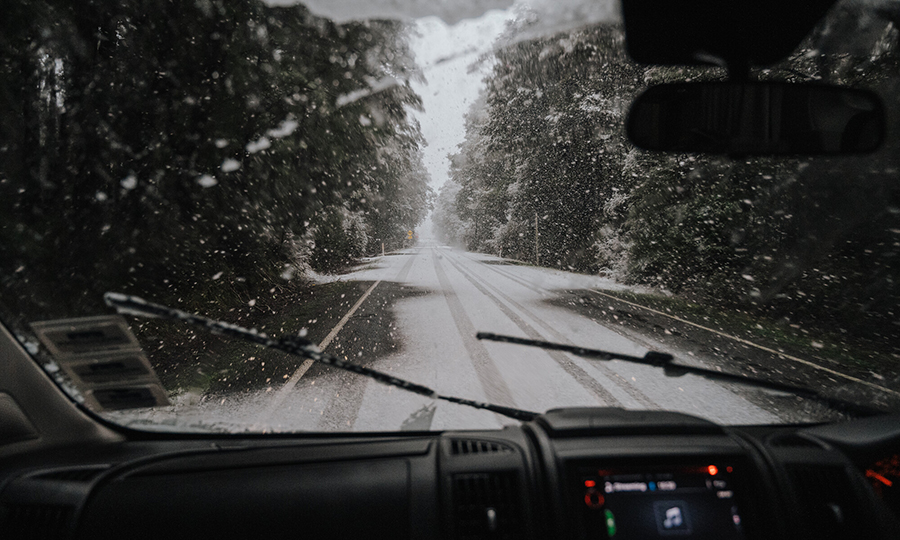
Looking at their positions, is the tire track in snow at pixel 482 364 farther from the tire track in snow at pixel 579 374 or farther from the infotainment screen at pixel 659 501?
the infotainment screen at pixel 659 501

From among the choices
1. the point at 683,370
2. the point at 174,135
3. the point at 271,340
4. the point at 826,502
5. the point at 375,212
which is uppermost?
the point at 174,135

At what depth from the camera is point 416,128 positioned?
3.15 meters

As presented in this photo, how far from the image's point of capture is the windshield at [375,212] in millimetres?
2818

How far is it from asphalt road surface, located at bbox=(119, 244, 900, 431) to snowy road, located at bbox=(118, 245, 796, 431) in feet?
0.03

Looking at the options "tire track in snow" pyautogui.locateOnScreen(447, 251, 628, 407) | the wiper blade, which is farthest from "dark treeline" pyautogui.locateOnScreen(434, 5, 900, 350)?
"tire track in snow" pyautogui.locateOnScreen(447, 251, 628, 407)

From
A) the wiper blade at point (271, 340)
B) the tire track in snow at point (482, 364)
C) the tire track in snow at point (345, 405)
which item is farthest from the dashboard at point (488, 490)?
the tire track in snow at point (345, 405)

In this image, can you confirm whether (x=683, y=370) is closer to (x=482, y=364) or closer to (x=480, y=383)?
(x=480, y=383)

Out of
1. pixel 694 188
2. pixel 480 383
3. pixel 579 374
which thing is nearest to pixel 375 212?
pixel 480 383

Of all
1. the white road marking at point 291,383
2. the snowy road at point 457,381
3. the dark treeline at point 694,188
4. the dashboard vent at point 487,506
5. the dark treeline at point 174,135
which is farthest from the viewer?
the dark treeline at point 174,135

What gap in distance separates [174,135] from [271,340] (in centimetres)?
546

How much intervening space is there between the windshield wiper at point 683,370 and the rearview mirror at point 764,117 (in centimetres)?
97

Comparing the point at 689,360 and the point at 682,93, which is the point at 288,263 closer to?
the point at 689,360

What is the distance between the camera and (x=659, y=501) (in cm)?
156

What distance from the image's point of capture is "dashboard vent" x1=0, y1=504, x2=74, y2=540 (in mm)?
1542
